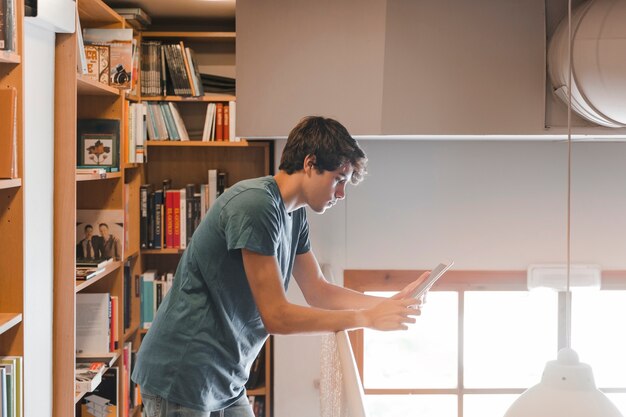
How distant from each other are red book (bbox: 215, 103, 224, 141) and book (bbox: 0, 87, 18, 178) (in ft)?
5.89

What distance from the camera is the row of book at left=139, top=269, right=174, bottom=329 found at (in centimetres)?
359

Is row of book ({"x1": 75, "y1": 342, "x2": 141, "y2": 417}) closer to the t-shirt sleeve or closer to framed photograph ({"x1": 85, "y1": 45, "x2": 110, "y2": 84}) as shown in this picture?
framed photograph ({"x1": 85, "y1": 45, "x2": 110, "y2": 84})

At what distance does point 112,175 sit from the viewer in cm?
298

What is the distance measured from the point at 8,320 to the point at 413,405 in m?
2.21

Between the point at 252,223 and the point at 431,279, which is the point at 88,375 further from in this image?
the point at 431,279

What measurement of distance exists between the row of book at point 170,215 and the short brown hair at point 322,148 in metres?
1.71

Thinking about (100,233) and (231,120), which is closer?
(100,233)

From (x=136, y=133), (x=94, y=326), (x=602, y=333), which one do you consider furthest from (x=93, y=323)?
(x=602, y=333)

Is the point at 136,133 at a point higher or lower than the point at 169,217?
higher

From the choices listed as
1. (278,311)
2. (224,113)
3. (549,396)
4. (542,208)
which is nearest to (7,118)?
(278,311)

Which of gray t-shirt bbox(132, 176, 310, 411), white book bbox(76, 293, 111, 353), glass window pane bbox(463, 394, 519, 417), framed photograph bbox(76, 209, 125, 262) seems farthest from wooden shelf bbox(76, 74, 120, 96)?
glass window pane bbox(463, 394, 519, 417)

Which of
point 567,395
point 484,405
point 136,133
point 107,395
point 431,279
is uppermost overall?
point 136,133

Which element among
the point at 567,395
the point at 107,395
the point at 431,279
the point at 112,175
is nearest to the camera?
the point at 567,395

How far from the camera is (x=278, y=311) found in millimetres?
1729
